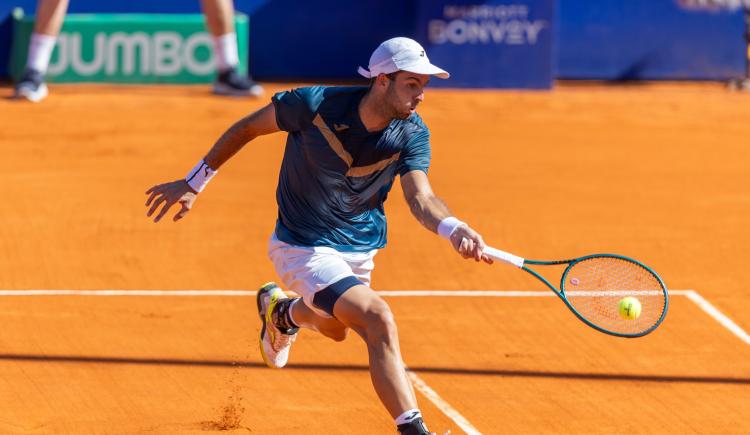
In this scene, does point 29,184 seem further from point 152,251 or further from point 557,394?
point 557,394

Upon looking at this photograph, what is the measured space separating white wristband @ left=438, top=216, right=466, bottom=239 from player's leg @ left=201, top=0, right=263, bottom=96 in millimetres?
8758

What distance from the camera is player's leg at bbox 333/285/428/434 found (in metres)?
5.36

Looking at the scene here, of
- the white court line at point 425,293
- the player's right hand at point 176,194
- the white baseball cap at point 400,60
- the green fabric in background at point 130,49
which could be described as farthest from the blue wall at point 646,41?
the white baseball cap at point 400,60

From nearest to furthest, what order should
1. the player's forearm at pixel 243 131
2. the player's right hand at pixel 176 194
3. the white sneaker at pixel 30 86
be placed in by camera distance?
the player's forearm at pixel 243 131
the player's right hand at pixel 176 194
the white sneaker at pixel 30 86

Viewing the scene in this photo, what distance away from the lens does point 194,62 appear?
15641 mm

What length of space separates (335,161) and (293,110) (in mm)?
298

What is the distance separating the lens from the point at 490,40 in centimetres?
1612

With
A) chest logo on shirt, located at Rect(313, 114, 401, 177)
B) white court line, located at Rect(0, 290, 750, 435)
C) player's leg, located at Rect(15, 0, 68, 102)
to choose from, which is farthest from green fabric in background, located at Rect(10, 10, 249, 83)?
chest logo on shirt, located at Rect(313, 114, 401, 177)

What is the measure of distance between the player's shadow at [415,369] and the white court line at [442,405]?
17 cm

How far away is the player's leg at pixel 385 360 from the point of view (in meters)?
5.36

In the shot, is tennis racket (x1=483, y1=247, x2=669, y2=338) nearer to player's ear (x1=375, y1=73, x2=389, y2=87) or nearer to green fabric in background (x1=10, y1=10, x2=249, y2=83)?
player's ear (x1=375, y1=73, x2=389, y2=87)

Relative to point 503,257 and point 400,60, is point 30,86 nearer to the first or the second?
point 400,60

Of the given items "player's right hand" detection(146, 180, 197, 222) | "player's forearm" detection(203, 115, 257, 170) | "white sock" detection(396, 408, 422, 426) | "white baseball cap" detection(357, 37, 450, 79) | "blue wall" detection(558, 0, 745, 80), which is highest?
"white baseball cap" detection(357, 37, 450, 79)

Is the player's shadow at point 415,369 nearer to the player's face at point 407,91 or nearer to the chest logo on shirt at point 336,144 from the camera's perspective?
the chest logo on shirt at point 336,144
